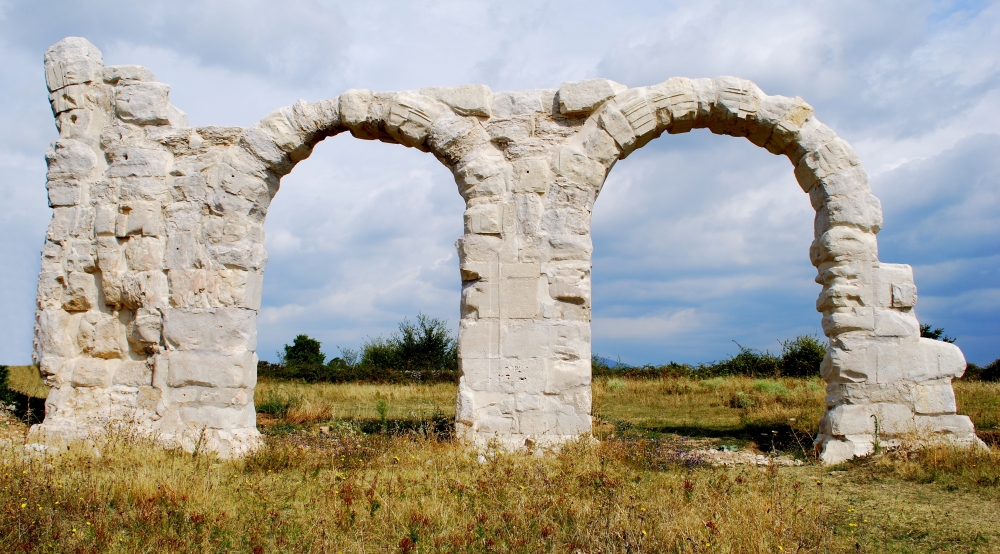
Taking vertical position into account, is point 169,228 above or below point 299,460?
above

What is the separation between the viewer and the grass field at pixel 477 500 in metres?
4.33

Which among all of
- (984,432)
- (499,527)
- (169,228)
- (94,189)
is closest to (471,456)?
(499,527)

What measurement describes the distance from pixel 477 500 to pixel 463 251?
2947 mm

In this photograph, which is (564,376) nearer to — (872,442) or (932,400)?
(872,442)

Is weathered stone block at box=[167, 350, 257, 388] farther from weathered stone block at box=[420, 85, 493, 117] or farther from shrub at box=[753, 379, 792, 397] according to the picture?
shrub at box=[753, 379, 792, 397]

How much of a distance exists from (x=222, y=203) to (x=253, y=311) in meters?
1.19

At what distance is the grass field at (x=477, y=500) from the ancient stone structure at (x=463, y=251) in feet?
2.06

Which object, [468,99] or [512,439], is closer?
[512,439]

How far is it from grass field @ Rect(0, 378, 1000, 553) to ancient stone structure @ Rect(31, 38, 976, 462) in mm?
629

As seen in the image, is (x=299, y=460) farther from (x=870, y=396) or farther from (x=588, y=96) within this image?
(x=870, y=396)

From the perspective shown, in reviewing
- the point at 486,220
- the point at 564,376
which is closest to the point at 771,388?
the point at 564,376

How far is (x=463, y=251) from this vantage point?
7566mm

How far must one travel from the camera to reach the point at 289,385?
52.7ft

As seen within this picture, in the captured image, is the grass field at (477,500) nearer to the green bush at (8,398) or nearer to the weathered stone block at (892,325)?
the weathered stone block at (892,325)
